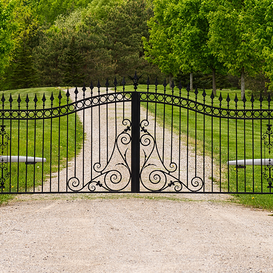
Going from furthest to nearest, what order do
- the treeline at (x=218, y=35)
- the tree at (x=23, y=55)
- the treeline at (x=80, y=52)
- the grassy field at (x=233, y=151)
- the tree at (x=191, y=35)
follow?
1. the tree at (x=23, y=55)
2. the treeline at (x=80, y=52)
3. the tree at (x=191, y=35)
4. the treeline at (x=218, y=35)
5. the grassy field at (x=233, y=151)

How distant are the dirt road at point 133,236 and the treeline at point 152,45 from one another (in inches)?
718

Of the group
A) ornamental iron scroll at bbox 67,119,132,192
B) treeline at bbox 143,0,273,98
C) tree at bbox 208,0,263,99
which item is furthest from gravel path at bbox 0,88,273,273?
tree at bbox 208,0,263,99

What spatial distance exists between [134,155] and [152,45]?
38.2 metres

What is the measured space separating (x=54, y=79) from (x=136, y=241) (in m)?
44.0

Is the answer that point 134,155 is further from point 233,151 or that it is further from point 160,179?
point 233,151

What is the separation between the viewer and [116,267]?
487 centimetres

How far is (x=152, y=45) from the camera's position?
44.8 metres

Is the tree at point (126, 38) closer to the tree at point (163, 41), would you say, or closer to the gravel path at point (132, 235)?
the tree at point (163, 41)

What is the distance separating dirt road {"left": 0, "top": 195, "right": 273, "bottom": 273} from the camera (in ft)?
16.4

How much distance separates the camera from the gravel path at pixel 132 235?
499cm

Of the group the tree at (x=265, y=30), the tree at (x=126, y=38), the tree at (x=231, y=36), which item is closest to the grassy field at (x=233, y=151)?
the tree at (x=265, y=30)

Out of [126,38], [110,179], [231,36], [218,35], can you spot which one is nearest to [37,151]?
[110,179]

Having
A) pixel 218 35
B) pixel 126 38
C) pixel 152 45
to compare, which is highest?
pixel 126 38

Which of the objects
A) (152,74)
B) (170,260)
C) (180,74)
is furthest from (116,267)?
(152,74)
